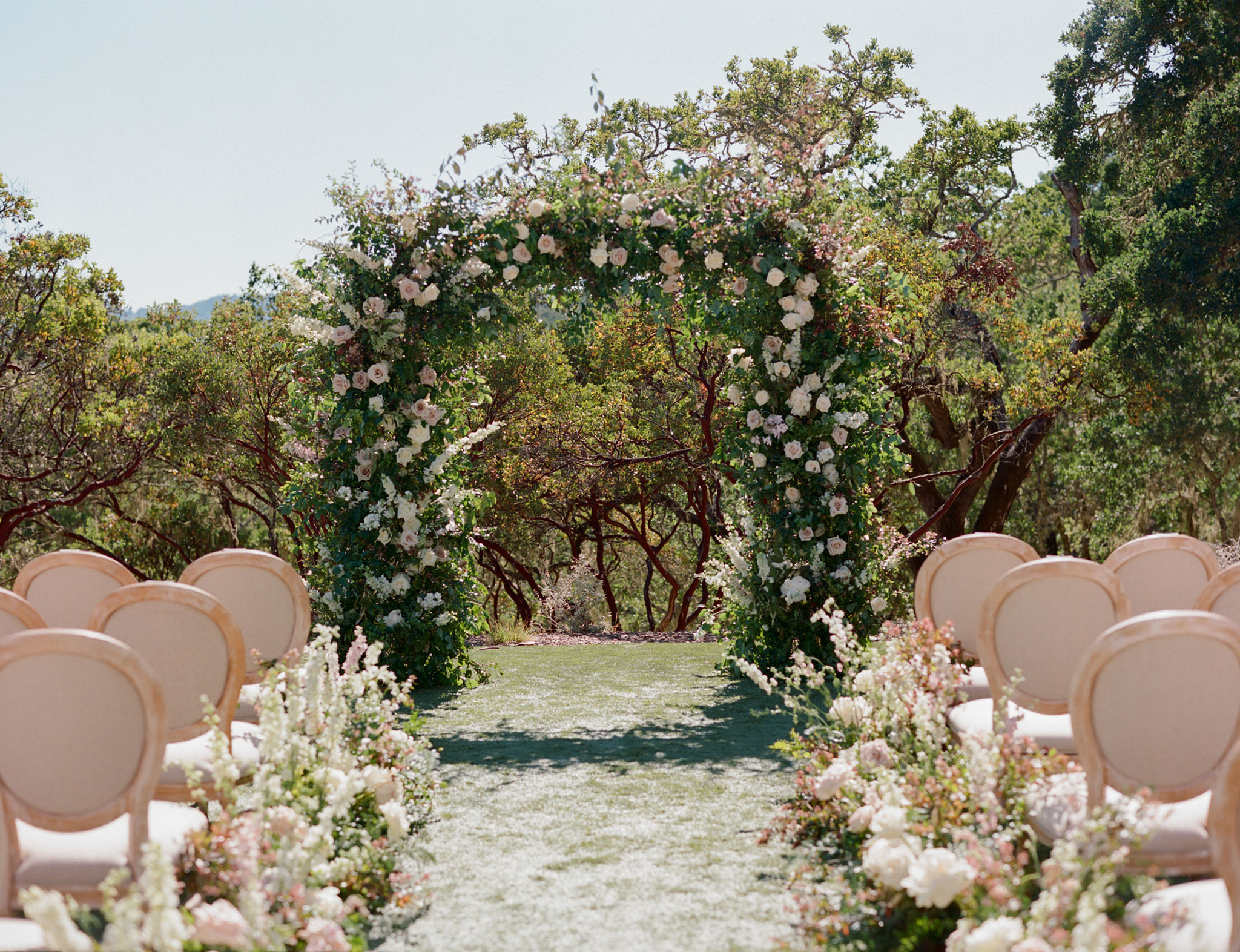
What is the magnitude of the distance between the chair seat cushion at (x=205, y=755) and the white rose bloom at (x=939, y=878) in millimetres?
1981

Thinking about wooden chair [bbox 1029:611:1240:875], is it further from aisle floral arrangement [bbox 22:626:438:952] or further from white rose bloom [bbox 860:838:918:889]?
aisle floral arrangement [bbox 22:626:438:952]

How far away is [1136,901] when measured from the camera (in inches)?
87.1

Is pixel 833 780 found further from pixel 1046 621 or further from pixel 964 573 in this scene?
pixel 964 573

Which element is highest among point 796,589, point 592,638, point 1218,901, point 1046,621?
point 1046,621

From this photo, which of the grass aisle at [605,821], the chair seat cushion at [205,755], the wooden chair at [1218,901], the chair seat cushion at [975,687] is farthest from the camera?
the chair seat cushion at [975,687]

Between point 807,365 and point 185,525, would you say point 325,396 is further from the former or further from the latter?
point 185,525

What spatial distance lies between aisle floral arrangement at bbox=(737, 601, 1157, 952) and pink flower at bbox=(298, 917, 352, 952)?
3.95 ft

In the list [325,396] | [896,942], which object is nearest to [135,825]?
[896,942]

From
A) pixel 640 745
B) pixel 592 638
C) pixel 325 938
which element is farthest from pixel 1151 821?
pixel 592 638

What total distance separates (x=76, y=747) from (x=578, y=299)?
5115mm

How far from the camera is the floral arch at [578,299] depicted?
22.2ft

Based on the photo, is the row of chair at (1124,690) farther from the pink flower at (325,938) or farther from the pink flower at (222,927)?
the pink flower at (222,927)

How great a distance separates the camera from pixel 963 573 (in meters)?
4.89

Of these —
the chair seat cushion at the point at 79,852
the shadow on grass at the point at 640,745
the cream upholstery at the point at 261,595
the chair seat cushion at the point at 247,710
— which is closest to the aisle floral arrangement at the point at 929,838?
the shadow on grass at the point at 640,745
